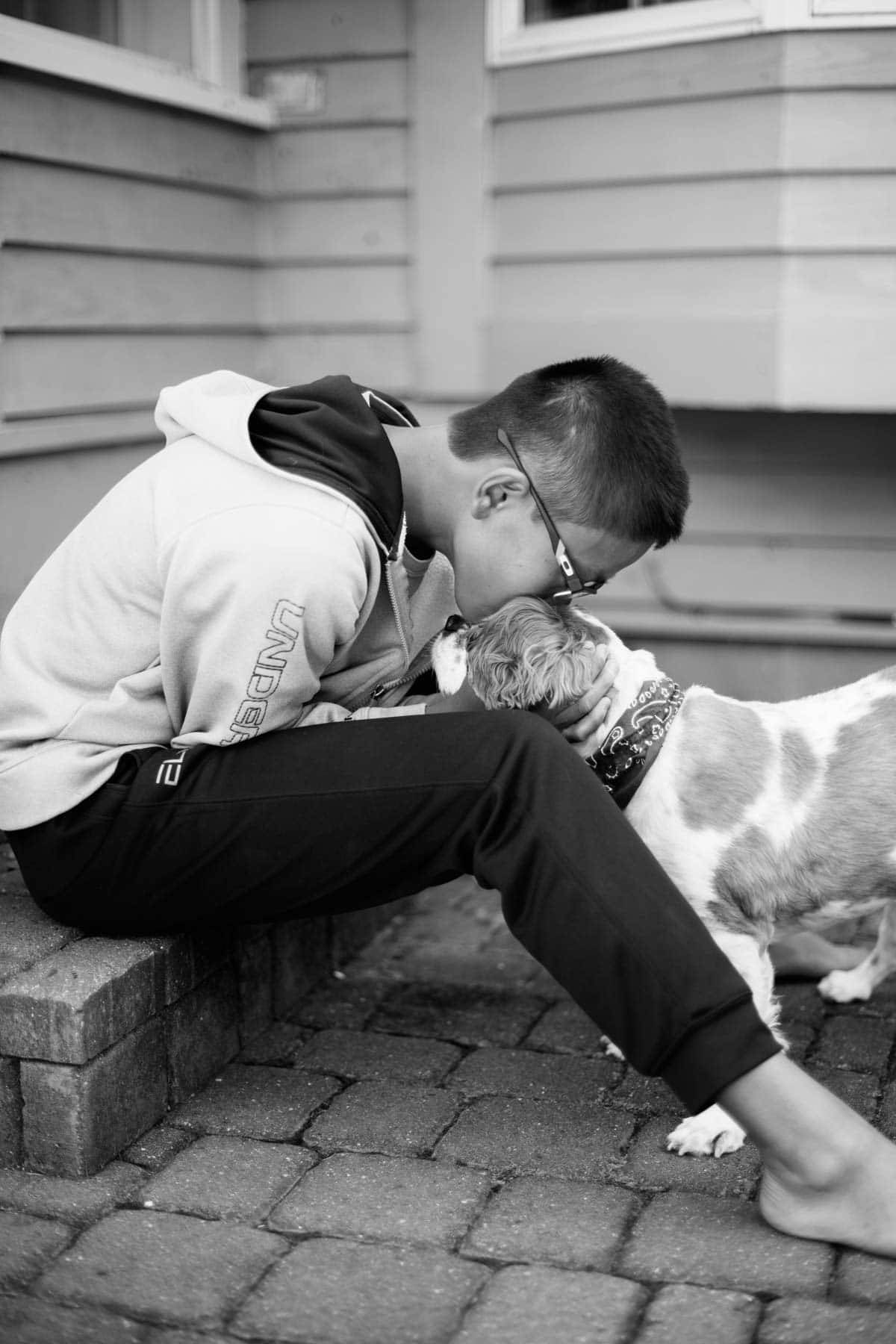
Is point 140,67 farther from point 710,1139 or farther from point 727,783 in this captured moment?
point 710,1139

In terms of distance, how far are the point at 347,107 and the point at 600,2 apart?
0.95 meters

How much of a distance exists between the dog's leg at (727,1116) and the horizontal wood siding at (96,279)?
7.70 ft

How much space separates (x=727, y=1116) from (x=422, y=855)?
0.74 metres

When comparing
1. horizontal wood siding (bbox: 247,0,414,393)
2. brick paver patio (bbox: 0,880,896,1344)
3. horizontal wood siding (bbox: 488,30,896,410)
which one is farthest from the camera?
horizontal wood siding (bbox: 247,0,414,393)

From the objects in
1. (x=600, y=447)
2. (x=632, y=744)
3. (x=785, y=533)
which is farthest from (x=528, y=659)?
(x=785, y=533)

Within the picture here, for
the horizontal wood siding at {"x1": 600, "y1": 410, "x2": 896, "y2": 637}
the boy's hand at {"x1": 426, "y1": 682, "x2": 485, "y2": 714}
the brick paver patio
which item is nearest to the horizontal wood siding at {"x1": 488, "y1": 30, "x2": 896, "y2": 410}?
the horizontal wood siding at {"x1": 600, "y1": 410, "x2": 896, "y2": 637}

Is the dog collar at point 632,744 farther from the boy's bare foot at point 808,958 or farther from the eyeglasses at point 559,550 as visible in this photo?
the boy's bare foot at point 808,958

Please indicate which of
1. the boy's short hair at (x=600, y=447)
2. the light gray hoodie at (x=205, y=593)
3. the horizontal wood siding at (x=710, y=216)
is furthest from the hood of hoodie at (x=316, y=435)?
the horizontal wood siding at (x=710, y=216)

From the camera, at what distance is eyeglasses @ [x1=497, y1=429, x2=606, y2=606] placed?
271cm

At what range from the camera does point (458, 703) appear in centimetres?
291

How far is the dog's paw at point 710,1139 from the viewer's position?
2600 millimetres

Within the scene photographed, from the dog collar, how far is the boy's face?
0.28 metres

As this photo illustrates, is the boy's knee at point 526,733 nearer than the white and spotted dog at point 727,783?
Yes

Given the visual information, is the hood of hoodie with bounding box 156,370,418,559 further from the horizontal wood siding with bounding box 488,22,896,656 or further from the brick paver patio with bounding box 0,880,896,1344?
the horizontal wood siding with bounding box 488,22,896,656
